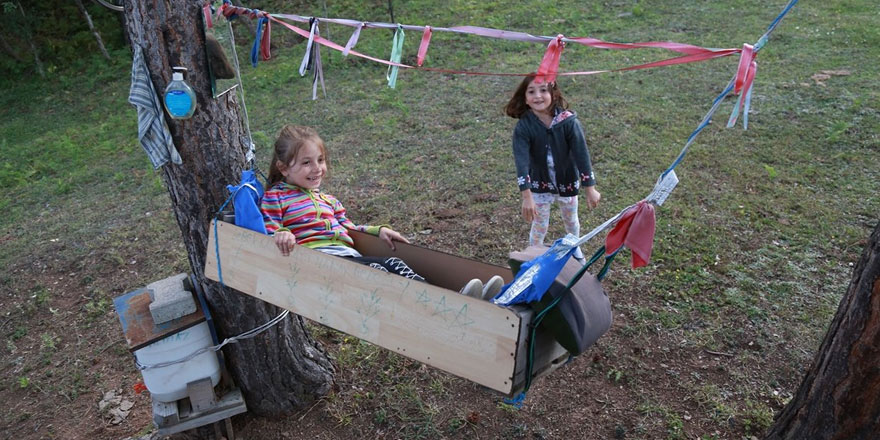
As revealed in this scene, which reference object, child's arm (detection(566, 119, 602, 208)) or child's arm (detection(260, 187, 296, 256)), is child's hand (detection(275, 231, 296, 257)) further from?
child's arm (detection(566, 119, 602, 208))

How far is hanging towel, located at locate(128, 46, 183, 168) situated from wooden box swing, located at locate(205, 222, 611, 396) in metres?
0.44

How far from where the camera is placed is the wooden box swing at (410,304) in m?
2.00

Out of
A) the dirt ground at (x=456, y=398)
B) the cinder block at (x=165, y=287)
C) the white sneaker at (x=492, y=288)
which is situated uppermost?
the white sneaker at (x=492, y=288)

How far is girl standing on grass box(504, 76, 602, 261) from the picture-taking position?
12.1ft

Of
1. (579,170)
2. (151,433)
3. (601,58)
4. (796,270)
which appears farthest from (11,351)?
(601,58)

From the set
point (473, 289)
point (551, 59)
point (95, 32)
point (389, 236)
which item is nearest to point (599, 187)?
point (389, 236)

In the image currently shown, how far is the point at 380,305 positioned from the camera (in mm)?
2250

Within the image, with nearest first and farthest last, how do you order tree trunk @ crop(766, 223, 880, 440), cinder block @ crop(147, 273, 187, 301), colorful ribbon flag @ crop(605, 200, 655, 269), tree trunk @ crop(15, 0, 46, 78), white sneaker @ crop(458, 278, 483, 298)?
colorful ribbon flag @ crop(605, 200, 655, 269)
tree trunk @ crop(766, 223, 880, 440)
white sneaker @ crop(458, 278, 483, 298)
cinder block @ crop(147, 273, 187, 301)
tree trunk @ crop(15, 0, 46, 78)

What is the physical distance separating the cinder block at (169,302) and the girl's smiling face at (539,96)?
7.00 feet

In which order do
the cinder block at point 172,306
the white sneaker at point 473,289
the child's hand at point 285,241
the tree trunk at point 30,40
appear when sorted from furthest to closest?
the tree trunk at point 30,40
the cinder block at point 172,306
the child's hand at point 285,241
the white sneaker at point 473,289

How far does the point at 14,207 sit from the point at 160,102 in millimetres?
5547

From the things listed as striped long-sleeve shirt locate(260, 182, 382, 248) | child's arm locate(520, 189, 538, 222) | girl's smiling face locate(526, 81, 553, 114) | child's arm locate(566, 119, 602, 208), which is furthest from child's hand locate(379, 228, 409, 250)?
child's arm locate(566, 119, 602, 208)

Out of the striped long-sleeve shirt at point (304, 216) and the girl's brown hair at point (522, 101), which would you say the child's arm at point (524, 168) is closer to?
the girl's brown hair at point (522, 101)

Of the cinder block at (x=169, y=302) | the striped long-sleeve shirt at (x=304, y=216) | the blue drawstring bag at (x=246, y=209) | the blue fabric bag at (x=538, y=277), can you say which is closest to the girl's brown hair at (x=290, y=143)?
the striped long-sleeve shirt at (x=304, y=216)
